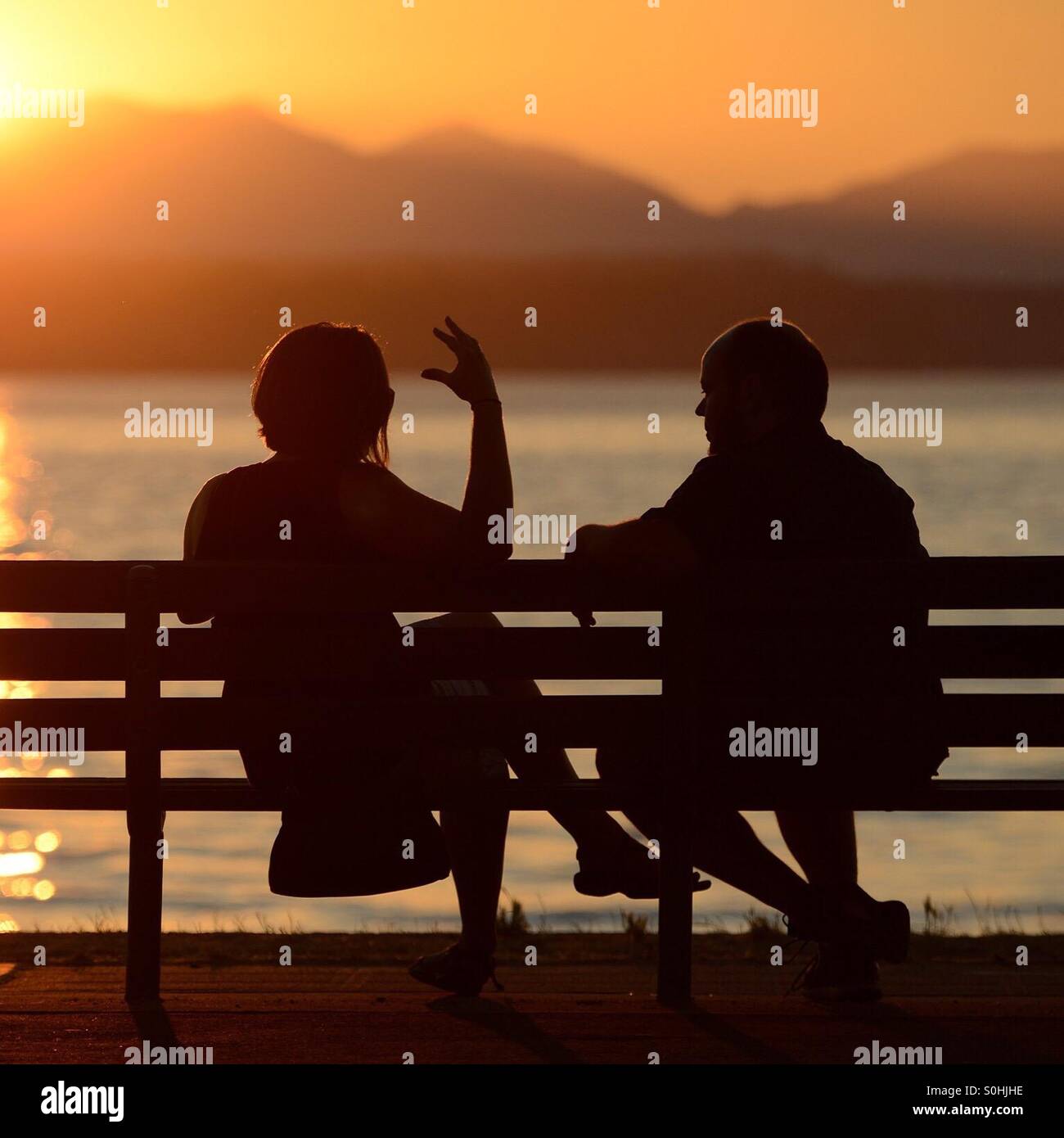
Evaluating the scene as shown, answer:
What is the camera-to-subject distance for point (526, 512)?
39.3m

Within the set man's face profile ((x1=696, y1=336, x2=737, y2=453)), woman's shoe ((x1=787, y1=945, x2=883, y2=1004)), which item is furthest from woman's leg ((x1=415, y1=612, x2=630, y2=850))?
man's face profile ((x1=696, y1=336, x2=737, y2=453))

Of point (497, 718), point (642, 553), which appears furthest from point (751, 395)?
point (497, 718)

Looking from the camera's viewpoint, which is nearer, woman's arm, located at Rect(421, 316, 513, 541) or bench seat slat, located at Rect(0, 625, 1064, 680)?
woman's arm, located at Rect(421, 316, 513, 541)

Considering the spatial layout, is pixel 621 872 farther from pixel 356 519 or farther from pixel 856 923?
pixel 356 519

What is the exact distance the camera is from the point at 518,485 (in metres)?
47.8

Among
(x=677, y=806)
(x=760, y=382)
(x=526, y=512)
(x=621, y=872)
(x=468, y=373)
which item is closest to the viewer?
(x=468, y=373)

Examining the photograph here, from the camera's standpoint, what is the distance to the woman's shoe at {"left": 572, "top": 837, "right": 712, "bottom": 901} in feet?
16.8

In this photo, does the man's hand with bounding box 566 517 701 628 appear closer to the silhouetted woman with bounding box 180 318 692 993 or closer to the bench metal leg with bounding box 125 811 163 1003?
the silhouetted woman with bounding box 180 318 692 993

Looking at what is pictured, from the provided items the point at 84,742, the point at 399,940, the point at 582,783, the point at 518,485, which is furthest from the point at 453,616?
the point at 518,485

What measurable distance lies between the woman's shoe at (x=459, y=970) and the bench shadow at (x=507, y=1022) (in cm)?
4

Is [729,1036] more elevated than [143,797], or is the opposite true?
[143,797]

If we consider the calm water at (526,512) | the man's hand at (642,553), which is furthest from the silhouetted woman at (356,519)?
the calm water at (526,512)

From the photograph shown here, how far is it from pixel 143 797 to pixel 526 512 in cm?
3445

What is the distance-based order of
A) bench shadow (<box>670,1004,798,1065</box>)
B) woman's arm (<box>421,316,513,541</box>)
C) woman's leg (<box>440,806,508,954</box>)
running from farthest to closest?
woman's leg (<box>440,806,508,954</box>), woman's arm (<box>421,316,513,541</box>), bench shadow (<box>670,1004,798,1065</box>)
